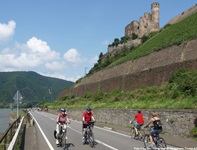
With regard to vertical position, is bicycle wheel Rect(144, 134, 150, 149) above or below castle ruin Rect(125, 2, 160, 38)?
below

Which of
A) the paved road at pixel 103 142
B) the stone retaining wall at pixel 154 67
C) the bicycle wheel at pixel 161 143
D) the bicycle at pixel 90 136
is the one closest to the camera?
the bicycle wheel at pixel 161 143

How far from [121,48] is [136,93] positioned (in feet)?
186

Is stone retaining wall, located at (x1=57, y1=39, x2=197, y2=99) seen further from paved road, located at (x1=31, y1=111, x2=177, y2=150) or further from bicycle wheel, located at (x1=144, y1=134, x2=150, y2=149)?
bicycle wheel, located at (x1=144, y1=134, x2=150, y2=149)

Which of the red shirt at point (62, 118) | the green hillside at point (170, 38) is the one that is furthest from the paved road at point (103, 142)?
the green hillside at point (170, 38)

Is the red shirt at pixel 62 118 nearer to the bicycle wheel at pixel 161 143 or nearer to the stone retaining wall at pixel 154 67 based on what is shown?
the bicycle wheel at pixel 161 143

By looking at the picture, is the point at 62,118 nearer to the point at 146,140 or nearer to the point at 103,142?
the point at 103,142

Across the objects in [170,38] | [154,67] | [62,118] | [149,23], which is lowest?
[62,118]

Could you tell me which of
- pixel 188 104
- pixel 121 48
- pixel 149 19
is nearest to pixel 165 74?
pixel 188 104

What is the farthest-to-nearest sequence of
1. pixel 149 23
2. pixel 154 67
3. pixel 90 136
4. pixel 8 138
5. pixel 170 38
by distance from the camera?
pixel 149 23, pixel 170 38, pixel 154 67, pixel 90 136, pixel 8 138

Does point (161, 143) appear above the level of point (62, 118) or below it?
below

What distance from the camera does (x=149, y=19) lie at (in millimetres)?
95438

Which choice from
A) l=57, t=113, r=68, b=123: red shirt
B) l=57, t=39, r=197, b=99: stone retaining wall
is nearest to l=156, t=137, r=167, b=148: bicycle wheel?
l=57, t=113, r=68, b=123: red shirt

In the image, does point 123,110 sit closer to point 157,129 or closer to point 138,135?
point 138,135

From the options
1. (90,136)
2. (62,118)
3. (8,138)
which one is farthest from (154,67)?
(8,138)
